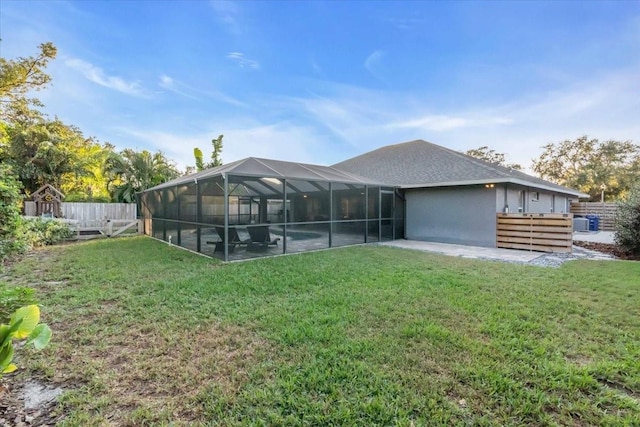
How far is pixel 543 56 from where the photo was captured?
10.2 m

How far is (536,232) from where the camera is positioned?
9.59 m

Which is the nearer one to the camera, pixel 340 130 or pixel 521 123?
pixel 521 123

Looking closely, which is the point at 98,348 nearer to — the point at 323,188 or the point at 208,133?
the point at 323,188

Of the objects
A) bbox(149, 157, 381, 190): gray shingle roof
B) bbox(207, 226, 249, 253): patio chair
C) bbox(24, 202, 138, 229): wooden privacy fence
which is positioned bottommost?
bbox(207, 226, 249, 253): patio chair

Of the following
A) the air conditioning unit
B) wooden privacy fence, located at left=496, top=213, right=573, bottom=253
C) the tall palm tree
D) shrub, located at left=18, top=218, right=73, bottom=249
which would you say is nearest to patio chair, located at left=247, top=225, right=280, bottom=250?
shrub, located at left=18, top=218, right=73, bottom=249

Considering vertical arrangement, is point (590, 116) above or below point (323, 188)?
Result: above

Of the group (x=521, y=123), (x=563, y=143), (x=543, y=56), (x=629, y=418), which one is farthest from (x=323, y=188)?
(x=563, y=143)

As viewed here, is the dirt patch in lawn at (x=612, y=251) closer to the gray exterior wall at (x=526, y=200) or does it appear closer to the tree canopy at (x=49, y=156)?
the gray exterior wall at (x=526, y=200)

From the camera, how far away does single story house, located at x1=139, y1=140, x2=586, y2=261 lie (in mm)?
8492

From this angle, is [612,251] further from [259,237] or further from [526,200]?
[259,237]

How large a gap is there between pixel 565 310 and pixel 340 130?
1408cm

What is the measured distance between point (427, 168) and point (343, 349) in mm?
11573

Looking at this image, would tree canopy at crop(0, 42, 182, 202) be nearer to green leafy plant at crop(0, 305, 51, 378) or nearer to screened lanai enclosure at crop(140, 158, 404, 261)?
screened lanai enclosure at crop(140, 158, 404, 261)

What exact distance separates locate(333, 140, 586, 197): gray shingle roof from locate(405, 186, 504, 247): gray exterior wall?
506 millimetres
